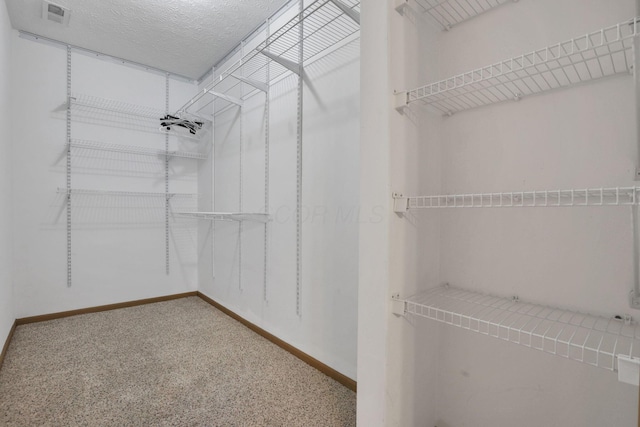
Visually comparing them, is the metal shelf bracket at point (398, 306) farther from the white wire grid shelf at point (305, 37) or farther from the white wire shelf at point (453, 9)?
the white wire grid shelf at point (305, 37)

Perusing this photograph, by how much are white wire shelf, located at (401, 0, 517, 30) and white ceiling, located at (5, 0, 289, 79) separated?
139 cm

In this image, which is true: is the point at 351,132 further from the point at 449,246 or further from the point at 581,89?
the point at 581,89

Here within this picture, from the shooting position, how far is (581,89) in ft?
3.29

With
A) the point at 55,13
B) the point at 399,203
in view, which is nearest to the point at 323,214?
the point at 399,203

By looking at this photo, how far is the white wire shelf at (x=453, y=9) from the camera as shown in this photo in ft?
3.94

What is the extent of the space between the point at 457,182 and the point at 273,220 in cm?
143

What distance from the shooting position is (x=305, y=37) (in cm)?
171

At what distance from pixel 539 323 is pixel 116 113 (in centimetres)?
383

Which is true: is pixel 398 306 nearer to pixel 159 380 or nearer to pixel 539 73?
pixel 539 73

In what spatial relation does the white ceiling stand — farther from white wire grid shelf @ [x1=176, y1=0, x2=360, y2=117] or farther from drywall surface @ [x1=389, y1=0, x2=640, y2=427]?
drywall surface @ [x1=389, y1=0, x2=640, y2=427]

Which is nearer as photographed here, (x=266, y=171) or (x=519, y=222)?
(x=519, y=222)

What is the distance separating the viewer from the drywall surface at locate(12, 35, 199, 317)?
8.74 ft

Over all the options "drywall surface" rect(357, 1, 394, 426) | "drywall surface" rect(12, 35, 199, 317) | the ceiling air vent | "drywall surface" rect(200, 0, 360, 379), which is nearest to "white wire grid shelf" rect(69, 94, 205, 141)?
"drywall surface" rect(12, 35, 199, 317)

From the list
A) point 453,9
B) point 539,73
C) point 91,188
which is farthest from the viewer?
point 91,188
